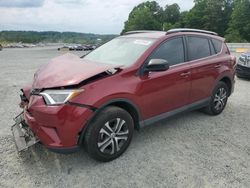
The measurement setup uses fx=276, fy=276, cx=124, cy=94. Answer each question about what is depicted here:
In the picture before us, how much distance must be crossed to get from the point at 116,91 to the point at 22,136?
55.6 inches

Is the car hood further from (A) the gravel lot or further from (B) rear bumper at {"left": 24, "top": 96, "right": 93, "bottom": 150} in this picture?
(A) the gravel lot

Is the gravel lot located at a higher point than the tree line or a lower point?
lower

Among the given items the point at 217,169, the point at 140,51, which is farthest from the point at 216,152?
the point at 140,51

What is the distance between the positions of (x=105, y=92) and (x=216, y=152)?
74.2 inches

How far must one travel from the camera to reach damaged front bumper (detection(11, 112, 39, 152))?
350 centimetres

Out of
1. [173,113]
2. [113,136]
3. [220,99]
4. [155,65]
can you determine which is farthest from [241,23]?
[113,136]

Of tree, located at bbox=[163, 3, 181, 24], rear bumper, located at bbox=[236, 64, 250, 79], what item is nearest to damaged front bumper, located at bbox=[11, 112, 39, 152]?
rear bumper, located at bbox=[236, 64, 250, 79]

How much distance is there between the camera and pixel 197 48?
4.98 metres

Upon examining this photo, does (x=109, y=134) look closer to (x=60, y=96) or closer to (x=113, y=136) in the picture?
(x=113, y=136)

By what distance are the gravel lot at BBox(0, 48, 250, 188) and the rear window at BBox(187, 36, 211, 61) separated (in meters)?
1.28

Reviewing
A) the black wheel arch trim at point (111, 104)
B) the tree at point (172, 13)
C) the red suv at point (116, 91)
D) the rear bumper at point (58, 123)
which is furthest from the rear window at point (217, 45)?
the tree at point (172, 13)

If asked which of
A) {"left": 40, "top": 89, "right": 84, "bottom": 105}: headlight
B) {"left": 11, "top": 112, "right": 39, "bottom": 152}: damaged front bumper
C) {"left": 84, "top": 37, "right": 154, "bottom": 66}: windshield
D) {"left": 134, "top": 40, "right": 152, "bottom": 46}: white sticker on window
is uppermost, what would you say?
{"left": 134, "top": 40, "right": 152, "bottom": 46}: white sticker on window

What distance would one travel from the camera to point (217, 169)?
356 cm

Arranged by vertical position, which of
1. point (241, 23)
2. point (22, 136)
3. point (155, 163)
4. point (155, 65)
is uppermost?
point (241, 23)
